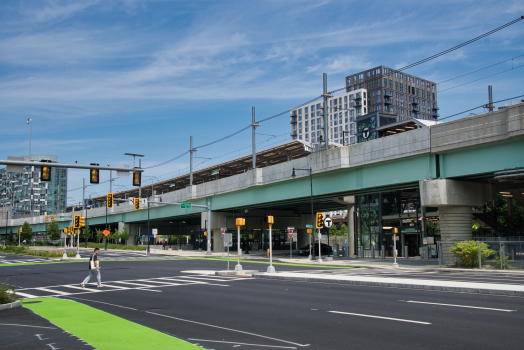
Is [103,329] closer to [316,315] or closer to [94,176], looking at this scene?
[316,315]

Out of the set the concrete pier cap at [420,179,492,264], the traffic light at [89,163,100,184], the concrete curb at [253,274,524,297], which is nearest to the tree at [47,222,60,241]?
the traffic light at [89,163,100,184]

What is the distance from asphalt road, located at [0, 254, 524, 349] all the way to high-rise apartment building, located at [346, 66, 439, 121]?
146 metres

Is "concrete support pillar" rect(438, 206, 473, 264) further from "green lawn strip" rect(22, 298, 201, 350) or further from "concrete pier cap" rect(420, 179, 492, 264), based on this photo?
"green lawn strip" rect(22, 298, 201, 350)

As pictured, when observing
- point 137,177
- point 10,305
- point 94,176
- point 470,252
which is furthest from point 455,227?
point 10,305

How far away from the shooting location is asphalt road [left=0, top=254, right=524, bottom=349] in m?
9.15

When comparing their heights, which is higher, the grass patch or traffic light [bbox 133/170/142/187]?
traffic light [bbox 133/170/142/187]

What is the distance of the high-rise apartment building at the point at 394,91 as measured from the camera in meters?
159

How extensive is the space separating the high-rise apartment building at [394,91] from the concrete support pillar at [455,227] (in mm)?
128258

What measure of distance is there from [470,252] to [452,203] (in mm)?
3445

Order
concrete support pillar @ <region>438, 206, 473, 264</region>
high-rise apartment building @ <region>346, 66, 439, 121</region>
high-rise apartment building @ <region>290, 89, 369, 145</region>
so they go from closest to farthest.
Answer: concrete support pillar @ <region>438, 206, 473, 264</region>
high-rise apartment building @ <region>346, 66, 439, 121</region>
high-rise apartment building @ <region>290, 89, 369, 145</region>

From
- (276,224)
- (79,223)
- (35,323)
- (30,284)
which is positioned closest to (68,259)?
(79,223)

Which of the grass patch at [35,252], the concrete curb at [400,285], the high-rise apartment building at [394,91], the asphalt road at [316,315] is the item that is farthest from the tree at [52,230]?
the high-rise apartment building at [394,91]

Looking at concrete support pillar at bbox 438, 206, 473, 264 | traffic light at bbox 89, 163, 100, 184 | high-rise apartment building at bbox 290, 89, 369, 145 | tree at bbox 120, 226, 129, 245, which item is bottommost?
tree at bbox 120, 226, 129, 245

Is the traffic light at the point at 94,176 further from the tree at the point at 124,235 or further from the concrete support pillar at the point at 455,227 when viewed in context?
the tree at the point at 124,235
